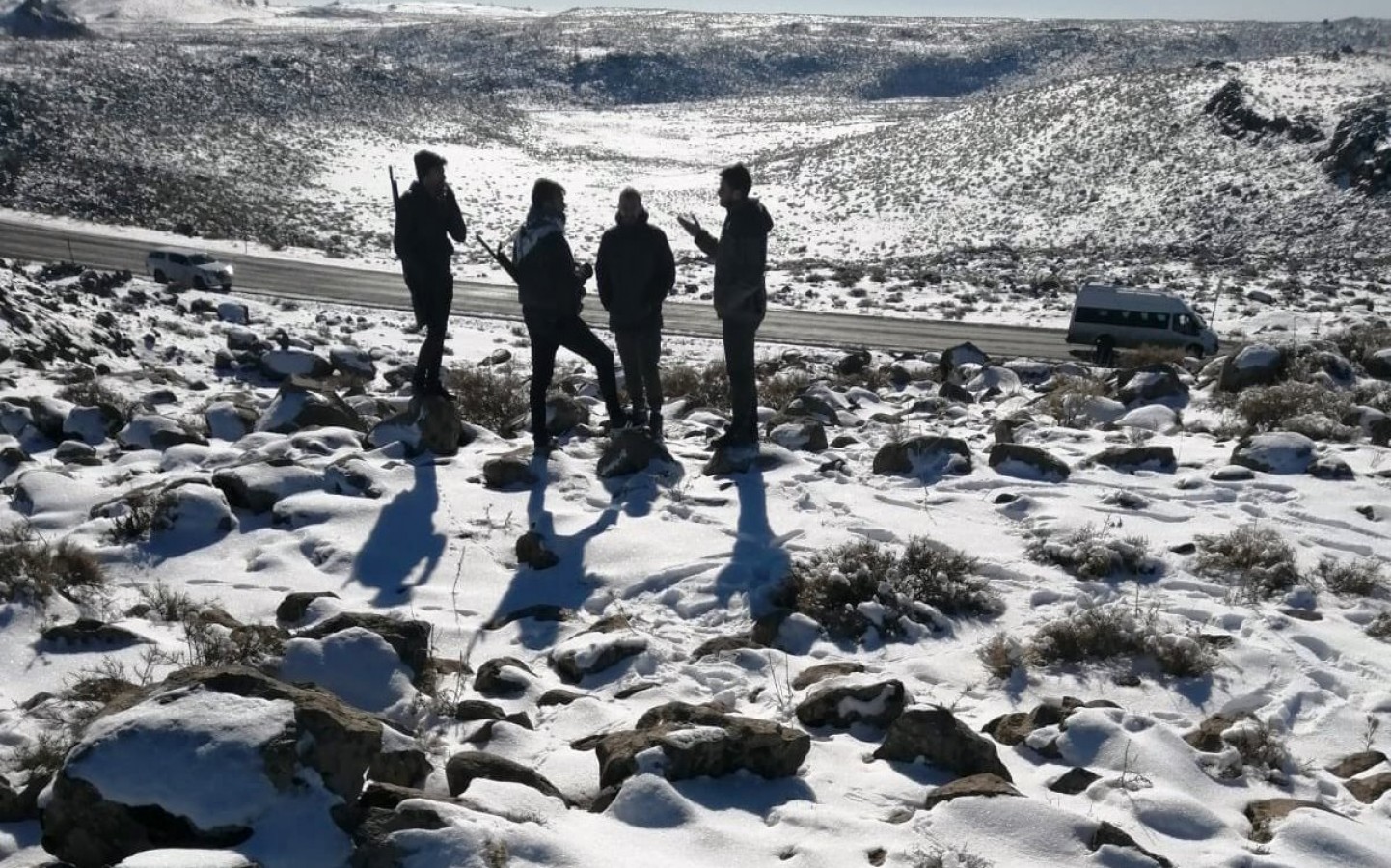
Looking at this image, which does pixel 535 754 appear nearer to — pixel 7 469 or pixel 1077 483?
pixel 1077 483

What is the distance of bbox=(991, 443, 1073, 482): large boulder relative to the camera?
7.64 metres

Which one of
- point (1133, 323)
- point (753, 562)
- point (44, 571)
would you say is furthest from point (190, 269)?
point (753, 562)

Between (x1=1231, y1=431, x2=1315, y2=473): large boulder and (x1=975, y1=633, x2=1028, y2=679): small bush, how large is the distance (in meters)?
3.76

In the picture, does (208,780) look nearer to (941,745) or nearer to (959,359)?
(941,745)

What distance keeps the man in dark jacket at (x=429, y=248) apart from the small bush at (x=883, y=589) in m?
4.11

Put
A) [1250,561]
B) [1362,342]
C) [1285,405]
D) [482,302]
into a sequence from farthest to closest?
[482,302] → [1362,342] → [1285,405] → [1250,561]

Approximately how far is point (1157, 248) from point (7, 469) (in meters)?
42.5

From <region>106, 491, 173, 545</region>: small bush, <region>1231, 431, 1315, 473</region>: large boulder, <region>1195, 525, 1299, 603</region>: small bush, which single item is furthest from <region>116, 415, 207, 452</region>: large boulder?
<region>1231, 431, 1315, 473</region>: large boulder

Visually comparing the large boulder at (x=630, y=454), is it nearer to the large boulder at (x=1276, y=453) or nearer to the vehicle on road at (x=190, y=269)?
the large boulder at (x=1276, y=453)

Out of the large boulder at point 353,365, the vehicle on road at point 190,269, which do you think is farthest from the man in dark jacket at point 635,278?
the vehicle on road at point 190,269

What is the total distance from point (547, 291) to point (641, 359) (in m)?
0.99

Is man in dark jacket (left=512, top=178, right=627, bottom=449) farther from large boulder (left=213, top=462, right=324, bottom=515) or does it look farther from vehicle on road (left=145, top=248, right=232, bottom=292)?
vehicle on road (left=145, top=248, right=232, bottom=292)

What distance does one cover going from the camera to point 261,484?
6.85m

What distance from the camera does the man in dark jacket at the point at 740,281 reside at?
7.59m
